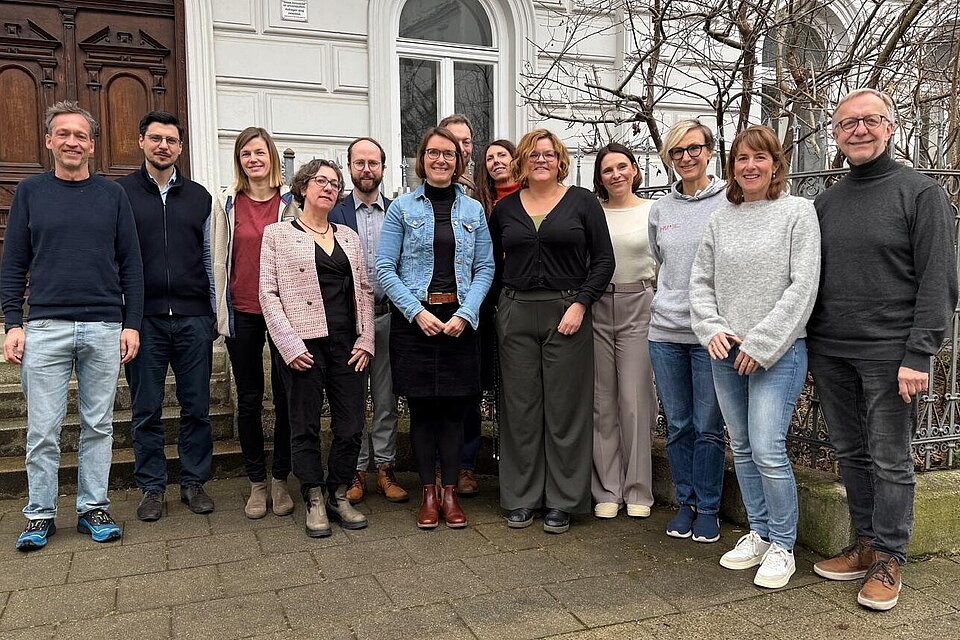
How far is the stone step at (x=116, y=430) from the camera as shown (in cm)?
504

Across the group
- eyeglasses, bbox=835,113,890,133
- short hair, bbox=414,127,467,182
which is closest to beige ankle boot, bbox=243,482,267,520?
short hair, bbox=414,127,467,182

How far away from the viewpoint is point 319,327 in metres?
4.05

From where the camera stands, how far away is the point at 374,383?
471 centimetres

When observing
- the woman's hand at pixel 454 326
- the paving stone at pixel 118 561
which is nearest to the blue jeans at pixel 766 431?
the woman's hand at pixel 454 326

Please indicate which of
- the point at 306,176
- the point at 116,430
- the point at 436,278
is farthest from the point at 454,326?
the point at 116,430

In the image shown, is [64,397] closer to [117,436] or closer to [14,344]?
[14,344]

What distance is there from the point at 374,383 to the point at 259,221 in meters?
1.11

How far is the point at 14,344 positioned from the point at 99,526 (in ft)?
3.18

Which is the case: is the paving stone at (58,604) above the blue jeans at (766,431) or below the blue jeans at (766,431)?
below

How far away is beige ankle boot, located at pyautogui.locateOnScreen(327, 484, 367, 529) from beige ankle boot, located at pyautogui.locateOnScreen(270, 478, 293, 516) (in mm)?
265

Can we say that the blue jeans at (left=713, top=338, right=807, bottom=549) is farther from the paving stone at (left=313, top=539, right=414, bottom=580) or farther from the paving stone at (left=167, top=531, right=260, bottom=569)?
the paving stone at (left=167, top=531, right=260, bottom=569)

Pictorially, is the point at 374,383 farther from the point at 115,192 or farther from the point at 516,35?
the point at 516,35

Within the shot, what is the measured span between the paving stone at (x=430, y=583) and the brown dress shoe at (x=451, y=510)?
0.46 metres

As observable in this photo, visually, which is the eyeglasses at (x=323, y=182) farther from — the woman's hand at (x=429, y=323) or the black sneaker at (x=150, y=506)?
the black sneaker at (x=150, y=506)
